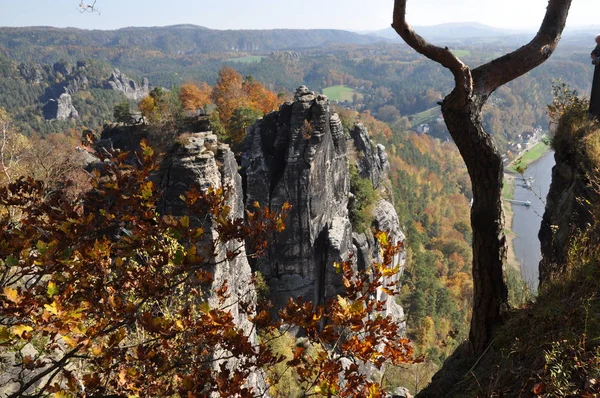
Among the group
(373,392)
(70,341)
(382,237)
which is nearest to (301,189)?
(382,237)

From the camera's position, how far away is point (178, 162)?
46.4ft

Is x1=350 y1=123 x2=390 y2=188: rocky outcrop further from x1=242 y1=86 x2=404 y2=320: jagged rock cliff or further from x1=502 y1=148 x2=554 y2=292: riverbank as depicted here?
x1=502 y1=148 x2=554 y2=292: riverbank

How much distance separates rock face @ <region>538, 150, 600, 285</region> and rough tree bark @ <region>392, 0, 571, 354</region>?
2.06 metres

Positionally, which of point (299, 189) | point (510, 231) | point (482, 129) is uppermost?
point (482, 129)

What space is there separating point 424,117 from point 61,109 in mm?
156885

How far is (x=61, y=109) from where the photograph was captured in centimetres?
13438

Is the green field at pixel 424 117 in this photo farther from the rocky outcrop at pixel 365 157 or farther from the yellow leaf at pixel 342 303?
the yellow leaf at pixel 342 303

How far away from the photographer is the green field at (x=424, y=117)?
182m

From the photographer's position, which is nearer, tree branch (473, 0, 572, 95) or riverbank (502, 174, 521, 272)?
tree branch (473, 0, 572, 95)

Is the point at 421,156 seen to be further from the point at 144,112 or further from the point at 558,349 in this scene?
the point at 558,349

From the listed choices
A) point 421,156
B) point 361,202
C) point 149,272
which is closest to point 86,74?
point 421,156

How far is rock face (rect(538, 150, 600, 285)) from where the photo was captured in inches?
276

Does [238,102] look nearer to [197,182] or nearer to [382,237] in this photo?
[197,182]

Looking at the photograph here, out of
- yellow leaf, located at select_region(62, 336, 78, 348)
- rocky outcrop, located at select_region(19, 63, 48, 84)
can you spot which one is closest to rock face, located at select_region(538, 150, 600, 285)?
yellow leaf, located at select_region(62, 336, 78, 348)
